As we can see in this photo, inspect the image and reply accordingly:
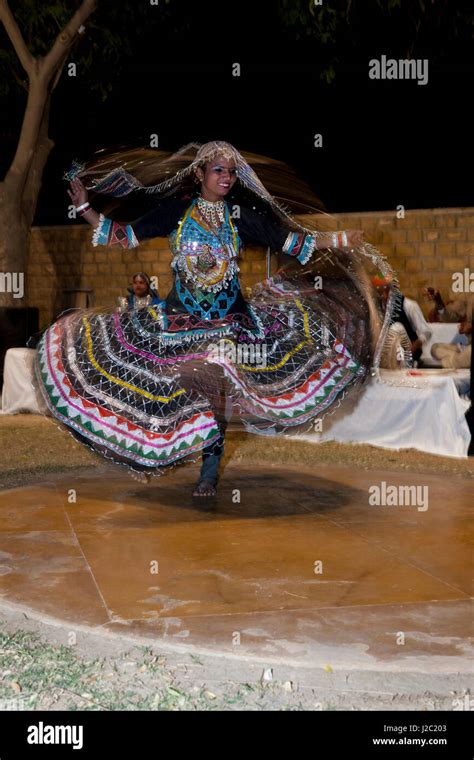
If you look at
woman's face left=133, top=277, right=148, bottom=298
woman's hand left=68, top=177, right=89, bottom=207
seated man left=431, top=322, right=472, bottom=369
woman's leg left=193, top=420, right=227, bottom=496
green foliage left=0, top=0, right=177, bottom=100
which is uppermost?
green foliage left=0, top=0, right=177, bottom=100

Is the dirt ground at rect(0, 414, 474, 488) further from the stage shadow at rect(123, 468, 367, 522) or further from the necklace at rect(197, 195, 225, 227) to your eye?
the necklace at rect(197, 195, 225, 227)

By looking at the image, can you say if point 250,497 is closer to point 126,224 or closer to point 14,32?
point 126,224

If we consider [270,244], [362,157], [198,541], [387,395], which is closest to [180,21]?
[362,157]

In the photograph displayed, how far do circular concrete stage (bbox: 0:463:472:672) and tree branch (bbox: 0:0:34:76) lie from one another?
7.06m

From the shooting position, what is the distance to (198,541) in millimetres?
4164

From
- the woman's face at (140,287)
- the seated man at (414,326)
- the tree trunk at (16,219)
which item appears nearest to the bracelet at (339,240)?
Result: the seated man at (414,326)

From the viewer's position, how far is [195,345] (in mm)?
4719

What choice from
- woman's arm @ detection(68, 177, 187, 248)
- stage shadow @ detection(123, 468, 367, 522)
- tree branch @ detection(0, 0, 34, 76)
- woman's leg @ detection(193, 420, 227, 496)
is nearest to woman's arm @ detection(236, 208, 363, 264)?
woman's arm @ detection(68, 177, 187, 248)

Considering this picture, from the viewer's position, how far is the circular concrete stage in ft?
9.73

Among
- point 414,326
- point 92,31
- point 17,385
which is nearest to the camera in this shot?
point 414,326

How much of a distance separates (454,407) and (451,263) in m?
5.66

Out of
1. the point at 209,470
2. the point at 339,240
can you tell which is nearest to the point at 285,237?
the point at 339,240

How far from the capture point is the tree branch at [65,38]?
414 inches

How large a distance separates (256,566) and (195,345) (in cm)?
139
